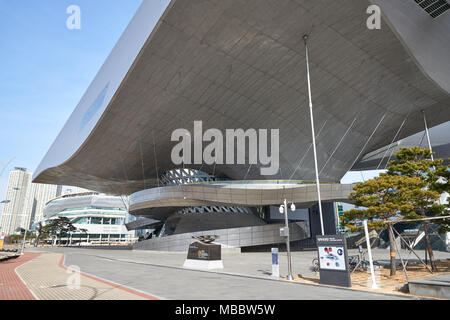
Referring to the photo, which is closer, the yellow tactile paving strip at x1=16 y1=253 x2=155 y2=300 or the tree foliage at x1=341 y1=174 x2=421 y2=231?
the yellow tactile paving strip at x1=16 y1=253 x2=155 y2=300

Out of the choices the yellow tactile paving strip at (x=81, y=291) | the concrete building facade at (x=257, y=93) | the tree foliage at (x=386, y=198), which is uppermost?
the concrete building facade at (x=257, y=93)

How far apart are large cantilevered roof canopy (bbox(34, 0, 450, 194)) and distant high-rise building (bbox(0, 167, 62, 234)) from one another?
83017 millimetres

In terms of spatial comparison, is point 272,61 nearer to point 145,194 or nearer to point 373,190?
point 373,190

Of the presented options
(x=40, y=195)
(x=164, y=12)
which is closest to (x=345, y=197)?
(x=164, y=12)

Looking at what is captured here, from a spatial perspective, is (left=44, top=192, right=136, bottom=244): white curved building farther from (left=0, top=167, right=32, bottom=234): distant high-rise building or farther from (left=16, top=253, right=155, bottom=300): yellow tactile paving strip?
(left=16, top=253, right=155, bottom=300): yellow tactile paving strip

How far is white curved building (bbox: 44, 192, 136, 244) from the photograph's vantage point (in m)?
118

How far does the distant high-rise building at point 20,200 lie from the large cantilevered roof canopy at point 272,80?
83017 millimetres

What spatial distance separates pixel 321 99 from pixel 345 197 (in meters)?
12.3

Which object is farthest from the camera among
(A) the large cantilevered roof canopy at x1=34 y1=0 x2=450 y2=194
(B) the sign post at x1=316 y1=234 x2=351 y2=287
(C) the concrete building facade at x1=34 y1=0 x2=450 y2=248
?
(C) the concrete building facade at x1=34 y1=0 x2=450 y2=248

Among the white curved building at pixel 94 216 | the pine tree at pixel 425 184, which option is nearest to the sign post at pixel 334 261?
the pine tree at pixel 425 184

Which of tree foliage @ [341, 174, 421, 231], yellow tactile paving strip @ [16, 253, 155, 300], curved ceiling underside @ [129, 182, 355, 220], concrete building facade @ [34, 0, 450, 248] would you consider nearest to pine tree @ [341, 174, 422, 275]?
tree foliage @ [341, 174, 421, 231]

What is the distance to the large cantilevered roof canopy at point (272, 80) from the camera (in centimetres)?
2294

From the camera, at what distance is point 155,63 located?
25.4 metres

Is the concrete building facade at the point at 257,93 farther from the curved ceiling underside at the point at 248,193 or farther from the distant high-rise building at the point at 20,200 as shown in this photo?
the distant high-rise building at the point at 20,200
